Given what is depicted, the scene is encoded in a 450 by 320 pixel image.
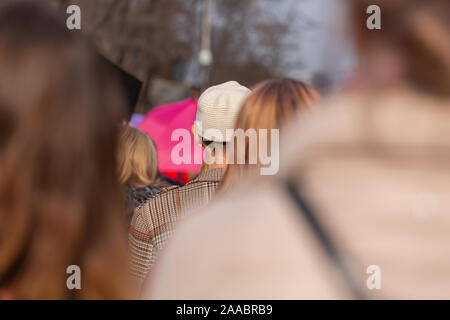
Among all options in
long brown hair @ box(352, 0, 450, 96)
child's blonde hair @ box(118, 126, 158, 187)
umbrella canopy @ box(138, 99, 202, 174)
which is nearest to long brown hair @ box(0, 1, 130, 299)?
long brown hair @ box(352, 0, 450, 96)

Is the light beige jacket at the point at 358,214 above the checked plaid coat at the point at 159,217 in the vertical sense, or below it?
above

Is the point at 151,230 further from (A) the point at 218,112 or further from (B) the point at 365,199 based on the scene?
(B) the point at 365,199

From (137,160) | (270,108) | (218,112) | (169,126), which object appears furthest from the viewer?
(169,126)

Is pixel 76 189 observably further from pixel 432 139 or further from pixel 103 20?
pixel 103 20

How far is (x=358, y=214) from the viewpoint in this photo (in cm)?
90

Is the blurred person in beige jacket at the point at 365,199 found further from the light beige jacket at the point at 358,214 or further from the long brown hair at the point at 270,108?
the long brown hair at the point at 270,108

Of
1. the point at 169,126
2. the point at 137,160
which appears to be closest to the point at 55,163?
the point at 137,160

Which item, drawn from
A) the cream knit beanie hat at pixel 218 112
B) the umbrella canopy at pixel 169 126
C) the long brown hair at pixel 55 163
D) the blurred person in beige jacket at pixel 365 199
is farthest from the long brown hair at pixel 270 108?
the umbrella canopy at pixel 169 126

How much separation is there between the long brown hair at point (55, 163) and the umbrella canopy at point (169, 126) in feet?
14.1

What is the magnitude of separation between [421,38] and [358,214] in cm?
24

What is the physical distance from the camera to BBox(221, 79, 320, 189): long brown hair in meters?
2.53

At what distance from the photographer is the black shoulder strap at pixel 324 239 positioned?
871 millimetres
